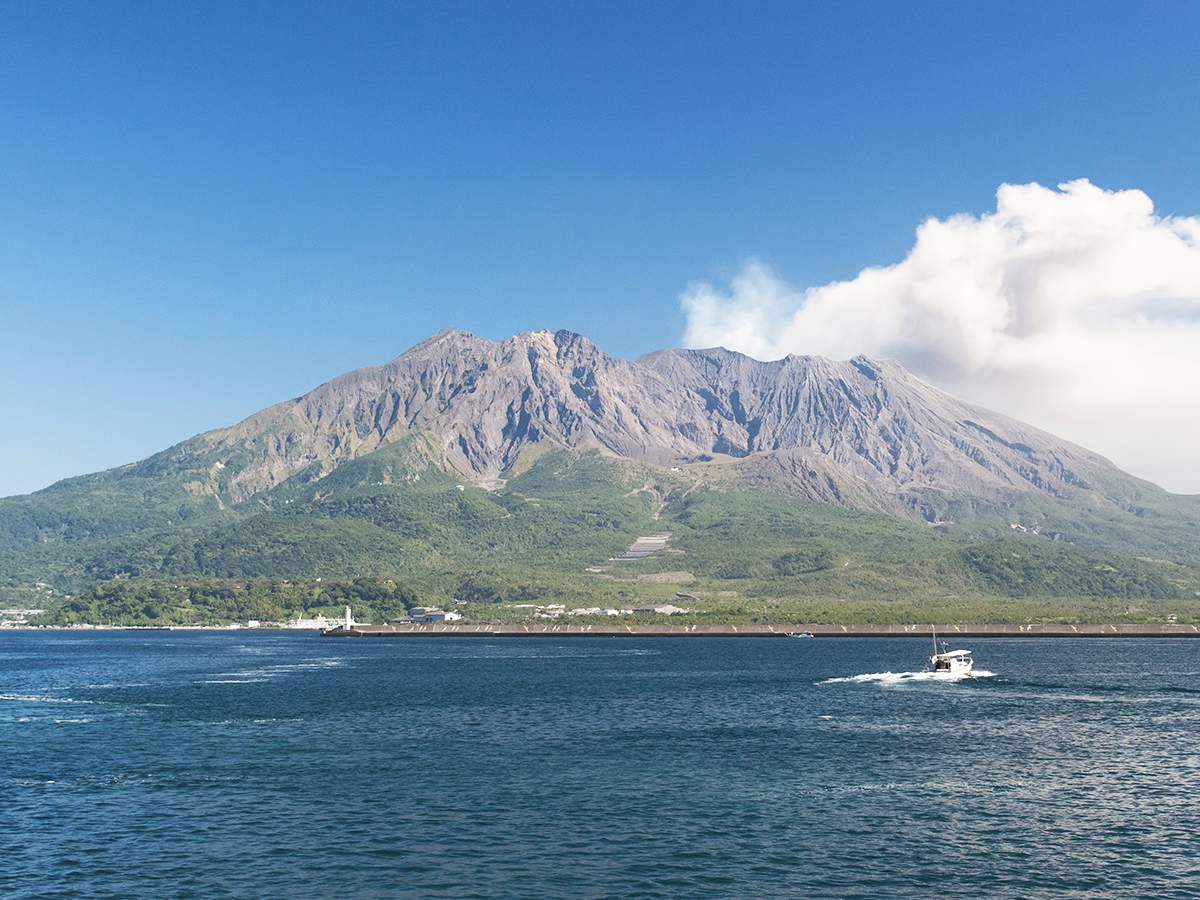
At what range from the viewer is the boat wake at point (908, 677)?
14900cm

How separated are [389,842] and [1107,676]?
130m

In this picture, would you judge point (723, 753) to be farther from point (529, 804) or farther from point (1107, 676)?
point (1107, 676)

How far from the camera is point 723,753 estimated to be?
275 feet

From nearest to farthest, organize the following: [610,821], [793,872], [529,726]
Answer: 1. [793,872]
2. [610,821]
3. [529,726]

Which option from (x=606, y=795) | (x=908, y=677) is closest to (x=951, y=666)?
(x=908, y=677)

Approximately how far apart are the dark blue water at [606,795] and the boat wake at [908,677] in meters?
18.4

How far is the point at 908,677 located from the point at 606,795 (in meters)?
96.9

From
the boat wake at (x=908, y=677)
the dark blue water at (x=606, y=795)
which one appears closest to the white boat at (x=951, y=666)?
the boat wake at (x=908, y=677)

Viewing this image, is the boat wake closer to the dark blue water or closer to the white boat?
the white boat

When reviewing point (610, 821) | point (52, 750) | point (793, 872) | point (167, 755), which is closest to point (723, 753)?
point (610, 821)

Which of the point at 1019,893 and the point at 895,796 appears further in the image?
the point at 895,796

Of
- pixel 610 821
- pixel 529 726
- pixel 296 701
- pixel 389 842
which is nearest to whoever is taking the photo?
pixel 389 842

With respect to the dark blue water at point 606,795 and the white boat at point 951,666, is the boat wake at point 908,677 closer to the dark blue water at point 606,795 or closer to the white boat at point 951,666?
the white boat at point 951,666

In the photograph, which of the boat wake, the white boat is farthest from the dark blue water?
the white boat
